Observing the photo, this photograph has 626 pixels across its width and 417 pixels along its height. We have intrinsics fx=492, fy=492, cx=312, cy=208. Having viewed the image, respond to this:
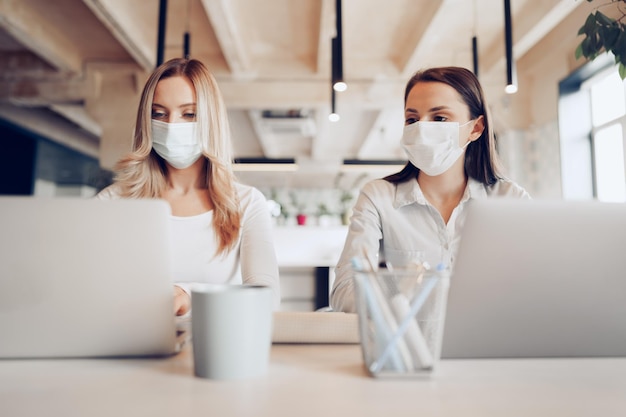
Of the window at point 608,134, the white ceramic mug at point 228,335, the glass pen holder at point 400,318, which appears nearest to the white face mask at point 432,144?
the glass pen holder at point 400,318

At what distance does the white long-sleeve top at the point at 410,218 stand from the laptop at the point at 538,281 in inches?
30.6

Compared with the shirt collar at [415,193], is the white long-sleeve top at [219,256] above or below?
below

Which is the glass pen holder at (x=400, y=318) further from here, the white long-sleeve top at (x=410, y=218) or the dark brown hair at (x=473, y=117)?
the dark brown hair at (x=473, y=117)

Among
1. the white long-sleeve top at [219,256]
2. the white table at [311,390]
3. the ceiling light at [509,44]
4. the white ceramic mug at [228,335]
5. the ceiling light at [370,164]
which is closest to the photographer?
the white table at [311,390]

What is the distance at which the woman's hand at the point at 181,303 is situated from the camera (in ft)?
3.23

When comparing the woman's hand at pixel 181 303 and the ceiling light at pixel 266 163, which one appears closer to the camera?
the woman's hand at pixel 181 303

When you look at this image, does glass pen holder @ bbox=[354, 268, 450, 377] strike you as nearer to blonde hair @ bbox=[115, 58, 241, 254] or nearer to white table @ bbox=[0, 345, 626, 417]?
white table @ bbox=[0, 345, 626, 417]

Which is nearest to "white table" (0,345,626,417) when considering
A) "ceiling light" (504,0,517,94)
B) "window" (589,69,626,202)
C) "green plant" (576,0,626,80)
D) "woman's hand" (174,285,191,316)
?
"woman's hand" (174,285,191,316)

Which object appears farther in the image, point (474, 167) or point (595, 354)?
point (474, 167)

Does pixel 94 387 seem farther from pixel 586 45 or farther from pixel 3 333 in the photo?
pixel 586 45

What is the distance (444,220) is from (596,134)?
3476 mm

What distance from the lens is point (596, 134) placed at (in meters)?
4.32

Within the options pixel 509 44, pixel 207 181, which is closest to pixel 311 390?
pixel 207 181

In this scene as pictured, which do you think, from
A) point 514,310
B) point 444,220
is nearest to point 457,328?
point 514,310
